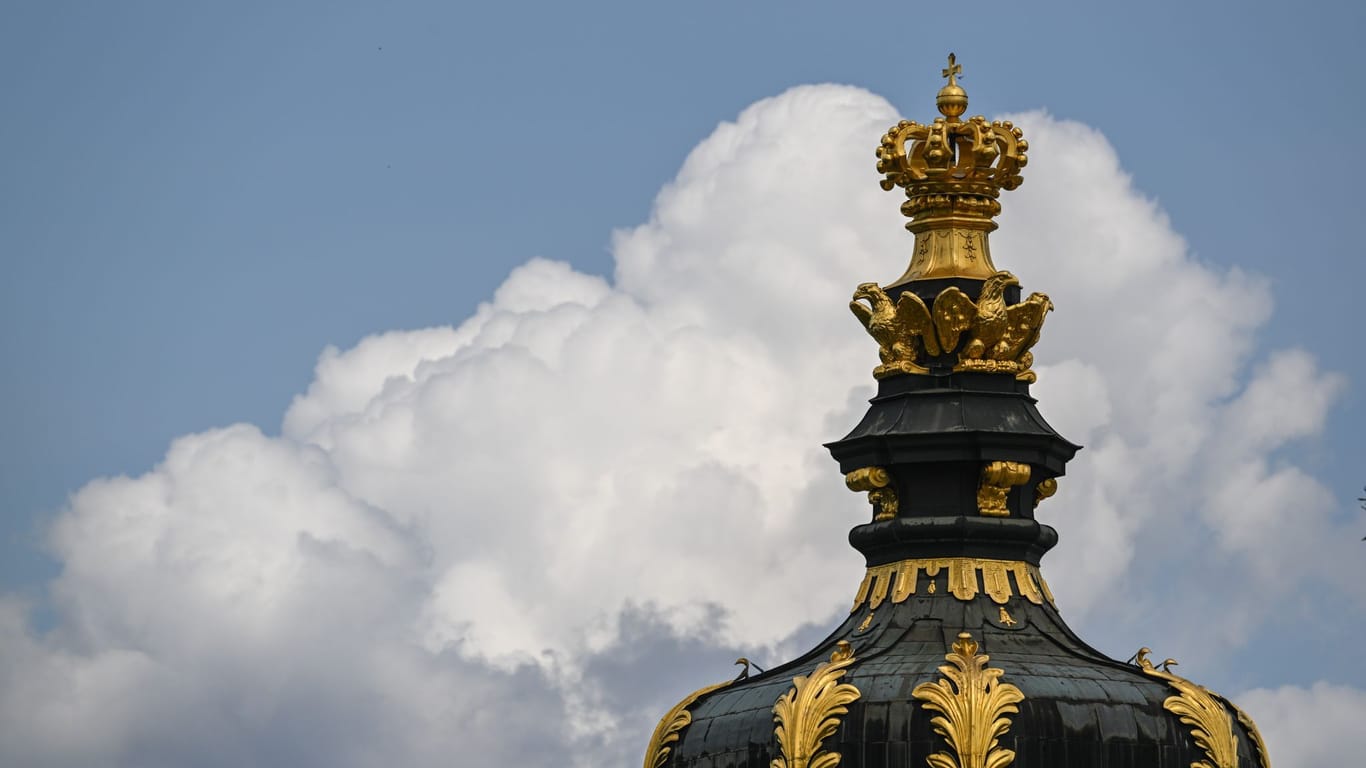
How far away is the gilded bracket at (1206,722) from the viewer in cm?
5319

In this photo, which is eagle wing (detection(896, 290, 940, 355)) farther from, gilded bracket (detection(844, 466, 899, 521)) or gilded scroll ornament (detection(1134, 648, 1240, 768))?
gilded scroll ornament (detection(1134, 648, 1240, 768))

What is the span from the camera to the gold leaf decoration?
5500cm

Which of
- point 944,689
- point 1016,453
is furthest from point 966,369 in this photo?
point 944,689

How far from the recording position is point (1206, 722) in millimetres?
53312

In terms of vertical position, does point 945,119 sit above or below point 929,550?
above

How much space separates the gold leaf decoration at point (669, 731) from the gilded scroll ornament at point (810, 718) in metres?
1.97

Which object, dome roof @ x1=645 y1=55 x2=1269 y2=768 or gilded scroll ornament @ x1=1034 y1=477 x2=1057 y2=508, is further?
gilded scroll ornament @ x1=1034 y1=477 x2=1057 y2=508

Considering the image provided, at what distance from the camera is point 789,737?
5297 cm

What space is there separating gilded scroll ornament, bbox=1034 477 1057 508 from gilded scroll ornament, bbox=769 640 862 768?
15.4 feet

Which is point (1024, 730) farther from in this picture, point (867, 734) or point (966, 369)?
point (966, 369)

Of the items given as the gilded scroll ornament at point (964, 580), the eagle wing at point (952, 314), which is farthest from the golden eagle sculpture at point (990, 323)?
the gilded scroll ornament at point (964, 580)

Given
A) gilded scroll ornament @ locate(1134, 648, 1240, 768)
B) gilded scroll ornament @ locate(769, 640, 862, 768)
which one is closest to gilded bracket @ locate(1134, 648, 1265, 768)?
gilded scroll ornament @ locate(1134, 648, 1240, 768)

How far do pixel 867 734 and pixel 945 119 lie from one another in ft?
31.0

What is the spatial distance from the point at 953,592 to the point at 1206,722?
410cm
